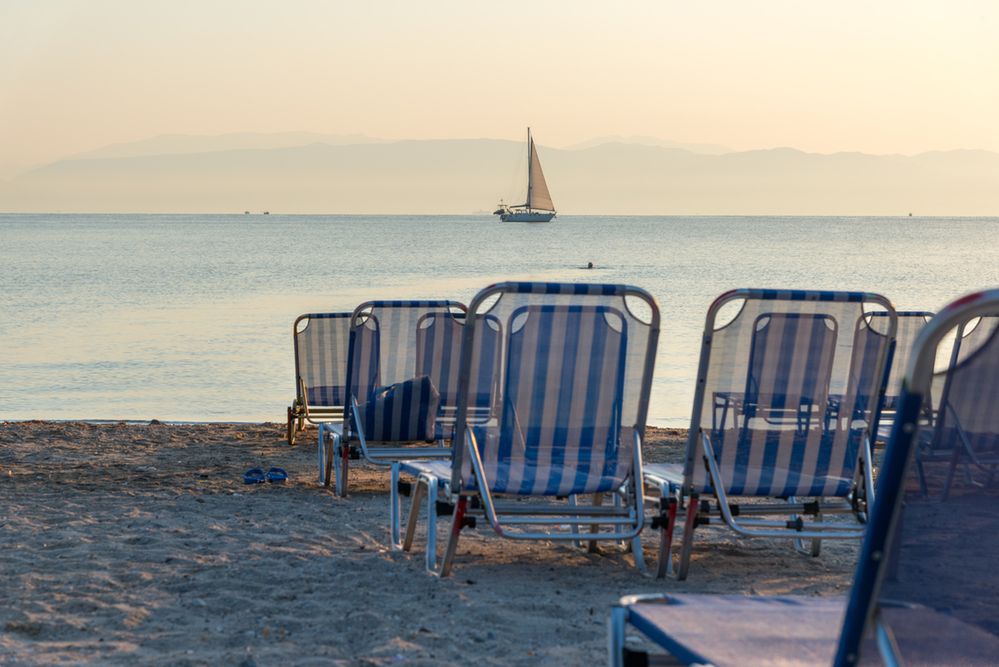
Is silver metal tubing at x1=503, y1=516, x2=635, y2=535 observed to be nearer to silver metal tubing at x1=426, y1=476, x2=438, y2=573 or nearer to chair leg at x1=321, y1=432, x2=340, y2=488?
silver metal tubing at x1=426, y1=476, x2=438, y2=573

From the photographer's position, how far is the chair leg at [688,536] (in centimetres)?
490

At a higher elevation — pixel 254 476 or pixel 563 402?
pixel 563 402

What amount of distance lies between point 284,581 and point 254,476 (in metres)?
2.64

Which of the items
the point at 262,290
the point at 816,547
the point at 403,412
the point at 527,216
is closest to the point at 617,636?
the point at 816,547

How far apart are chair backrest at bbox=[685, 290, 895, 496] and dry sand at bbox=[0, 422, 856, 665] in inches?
17.9

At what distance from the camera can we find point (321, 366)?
9164 mm

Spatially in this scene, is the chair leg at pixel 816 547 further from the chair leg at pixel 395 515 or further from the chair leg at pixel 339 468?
the chair leg at pixel 339 468

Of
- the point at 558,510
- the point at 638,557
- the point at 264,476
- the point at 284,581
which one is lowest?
the point at 264,476

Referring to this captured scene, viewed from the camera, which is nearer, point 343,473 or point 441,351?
point 343,473

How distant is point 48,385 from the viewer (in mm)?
16359

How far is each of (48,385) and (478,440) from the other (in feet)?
42.2

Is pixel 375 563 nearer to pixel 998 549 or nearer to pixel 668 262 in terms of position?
pixel 998 549

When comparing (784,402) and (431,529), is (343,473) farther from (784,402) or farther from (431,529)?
(784,402)

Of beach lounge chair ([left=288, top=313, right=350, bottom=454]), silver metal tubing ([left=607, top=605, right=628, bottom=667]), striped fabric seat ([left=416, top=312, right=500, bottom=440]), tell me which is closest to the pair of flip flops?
striped fabric seat ([left=416, top=312, right=500, bottom=440])
